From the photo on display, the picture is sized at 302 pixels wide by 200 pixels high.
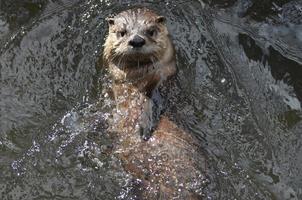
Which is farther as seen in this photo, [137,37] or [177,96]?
[177,96]

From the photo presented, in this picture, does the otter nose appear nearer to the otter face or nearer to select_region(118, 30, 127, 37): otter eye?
the otter face

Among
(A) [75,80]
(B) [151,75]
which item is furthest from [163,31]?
(A) [75,80]

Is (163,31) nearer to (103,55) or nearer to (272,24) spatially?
(103,55)

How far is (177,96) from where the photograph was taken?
4.96 metres

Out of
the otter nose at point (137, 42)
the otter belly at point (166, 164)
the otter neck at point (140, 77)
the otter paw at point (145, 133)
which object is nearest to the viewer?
the otter belly at point (166, 164)

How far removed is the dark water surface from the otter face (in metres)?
0.27

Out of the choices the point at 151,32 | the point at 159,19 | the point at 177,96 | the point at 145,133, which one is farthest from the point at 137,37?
the point at 145,133

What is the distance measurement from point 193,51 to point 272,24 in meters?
0.69

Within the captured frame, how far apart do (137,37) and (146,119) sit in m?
0.50

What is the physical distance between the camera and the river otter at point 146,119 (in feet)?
14.5

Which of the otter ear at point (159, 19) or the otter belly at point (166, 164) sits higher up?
the otter ear at point (159, 19)

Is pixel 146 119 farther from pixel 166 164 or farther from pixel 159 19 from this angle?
pixel 159 19

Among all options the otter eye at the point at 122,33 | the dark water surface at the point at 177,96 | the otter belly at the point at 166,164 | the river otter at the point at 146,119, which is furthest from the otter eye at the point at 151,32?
the otter belly at the point at 166,164

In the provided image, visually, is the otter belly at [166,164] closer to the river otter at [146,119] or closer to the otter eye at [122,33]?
the river otter at [146,119]
